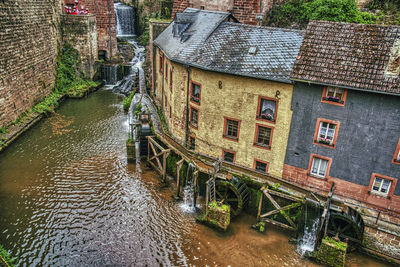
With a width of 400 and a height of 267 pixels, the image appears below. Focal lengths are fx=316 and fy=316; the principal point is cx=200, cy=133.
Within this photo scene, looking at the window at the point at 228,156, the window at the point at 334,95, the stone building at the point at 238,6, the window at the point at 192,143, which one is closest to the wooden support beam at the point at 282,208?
the window at the point at 228,156

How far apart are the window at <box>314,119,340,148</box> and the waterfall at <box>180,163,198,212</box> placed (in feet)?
23.2

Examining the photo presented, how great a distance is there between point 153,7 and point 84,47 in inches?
666

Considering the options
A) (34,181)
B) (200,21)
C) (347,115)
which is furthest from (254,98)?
(34,181)

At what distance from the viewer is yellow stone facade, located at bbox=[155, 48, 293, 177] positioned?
17.2 metres

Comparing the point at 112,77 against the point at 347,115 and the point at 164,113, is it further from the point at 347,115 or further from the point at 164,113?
the point at 347,115

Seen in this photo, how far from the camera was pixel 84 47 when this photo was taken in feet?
123

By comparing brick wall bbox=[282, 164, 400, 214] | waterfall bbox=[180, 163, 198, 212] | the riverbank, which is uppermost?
brick wall bbox=[282, 164, 400, 214]

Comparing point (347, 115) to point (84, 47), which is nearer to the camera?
point (347, 115)

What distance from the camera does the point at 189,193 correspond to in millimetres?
19203

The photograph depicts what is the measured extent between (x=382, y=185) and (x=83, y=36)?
34109 mm

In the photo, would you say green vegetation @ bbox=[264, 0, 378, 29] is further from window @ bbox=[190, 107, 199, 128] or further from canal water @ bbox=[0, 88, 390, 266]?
canal water @ bbox=[0, 88, 390, 266]

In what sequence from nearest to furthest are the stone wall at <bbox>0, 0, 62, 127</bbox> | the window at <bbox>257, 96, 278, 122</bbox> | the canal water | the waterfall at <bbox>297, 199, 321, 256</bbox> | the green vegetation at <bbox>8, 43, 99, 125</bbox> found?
the canal water
the waterfall at <bbox>297, 199, 321, 256</bbox>
the window at <bbox>257, 96, 278, 122</bbox>
the stone wall at <bbox>0, 0, 62, 127</bbox>
the green vegetation at <bbox>8, 43, 99, 125</bbox>

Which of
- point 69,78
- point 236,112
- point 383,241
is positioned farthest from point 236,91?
point 69,78

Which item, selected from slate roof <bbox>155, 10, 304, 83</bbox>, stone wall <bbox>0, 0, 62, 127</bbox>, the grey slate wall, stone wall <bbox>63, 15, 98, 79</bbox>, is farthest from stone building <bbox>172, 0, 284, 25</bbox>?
the grey slate wall
